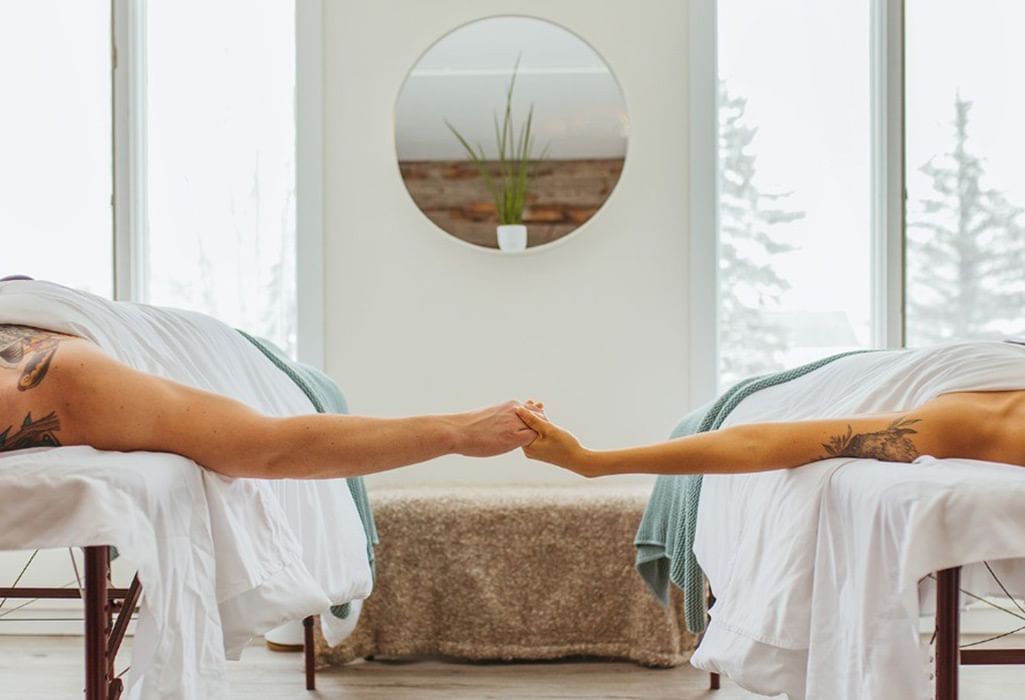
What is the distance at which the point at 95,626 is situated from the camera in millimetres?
1115

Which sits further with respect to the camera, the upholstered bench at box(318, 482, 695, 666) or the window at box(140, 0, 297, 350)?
the window at box(140, 0, 297, 350)

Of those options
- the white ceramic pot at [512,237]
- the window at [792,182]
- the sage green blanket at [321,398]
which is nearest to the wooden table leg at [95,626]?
the sage green blanket at [321,398]

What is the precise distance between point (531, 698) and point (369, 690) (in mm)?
399

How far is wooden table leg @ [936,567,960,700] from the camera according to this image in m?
1.15

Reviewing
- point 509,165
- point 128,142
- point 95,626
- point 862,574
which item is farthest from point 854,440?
point 128,142

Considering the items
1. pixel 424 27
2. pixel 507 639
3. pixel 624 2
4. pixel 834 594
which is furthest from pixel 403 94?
pixel 834 594

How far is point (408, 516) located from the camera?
2553mm

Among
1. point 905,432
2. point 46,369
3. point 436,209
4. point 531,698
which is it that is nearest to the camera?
point 46,369

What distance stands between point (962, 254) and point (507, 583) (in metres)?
1.91

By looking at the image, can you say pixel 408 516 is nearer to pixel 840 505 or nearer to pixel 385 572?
pixel 385 572

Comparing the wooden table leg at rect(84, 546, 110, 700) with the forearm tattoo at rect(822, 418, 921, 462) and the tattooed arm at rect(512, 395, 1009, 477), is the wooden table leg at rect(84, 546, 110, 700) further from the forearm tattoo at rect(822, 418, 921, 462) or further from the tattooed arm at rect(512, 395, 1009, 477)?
the forearm tattoo at rect(822, 418, 921, 462)

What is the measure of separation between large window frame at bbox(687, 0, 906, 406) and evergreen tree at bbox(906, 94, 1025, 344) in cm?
8

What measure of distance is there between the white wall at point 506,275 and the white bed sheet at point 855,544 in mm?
1337

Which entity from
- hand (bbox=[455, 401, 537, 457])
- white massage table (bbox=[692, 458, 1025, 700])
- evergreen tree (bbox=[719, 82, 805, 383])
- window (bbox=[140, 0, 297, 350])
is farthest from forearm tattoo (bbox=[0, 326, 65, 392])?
evergreen tree (bbox=[719, 82, 805, 383])
